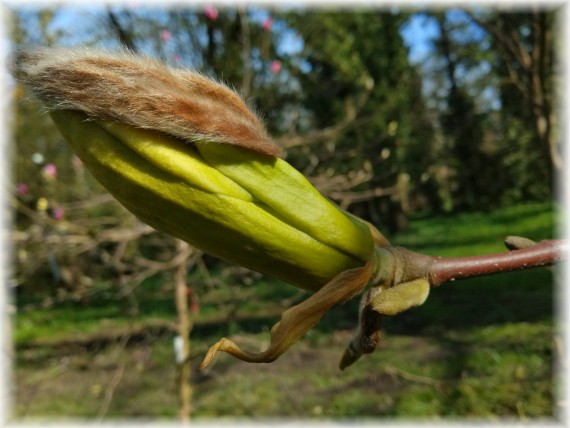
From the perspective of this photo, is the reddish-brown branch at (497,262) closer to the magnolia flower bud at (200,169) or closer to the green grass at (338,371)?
the magnolia flower bud at (200,169)

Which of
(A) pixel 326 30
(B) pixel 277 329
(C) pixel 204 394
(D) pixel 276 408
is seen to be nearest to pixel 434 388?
(D) pixel 276 408

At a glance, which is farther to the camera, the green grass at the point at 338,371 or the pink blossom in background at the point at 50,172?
the green grass at the point at 338,371

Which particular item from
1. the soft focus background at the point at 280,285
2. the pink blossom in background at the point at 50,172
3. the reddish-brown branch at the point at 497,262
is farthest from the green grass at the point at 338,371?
the reddish-brown branch at the point at 497,262

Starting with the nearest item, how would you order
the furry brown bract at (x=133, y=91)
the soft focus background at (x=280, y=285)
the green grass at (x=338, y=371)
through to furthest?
the furry brown bract at (x=133, y=91) < the soft focus background at (x=280, y=285) < the green grass at (x=338, y=371)

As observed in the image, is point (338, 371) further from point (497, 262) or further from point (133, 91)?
point (133, 91)

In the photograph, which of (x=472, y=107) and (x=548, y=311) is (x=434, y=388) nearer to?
(x=548, y=311)

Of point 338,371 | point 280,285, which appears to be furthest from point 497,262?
point 280,285
